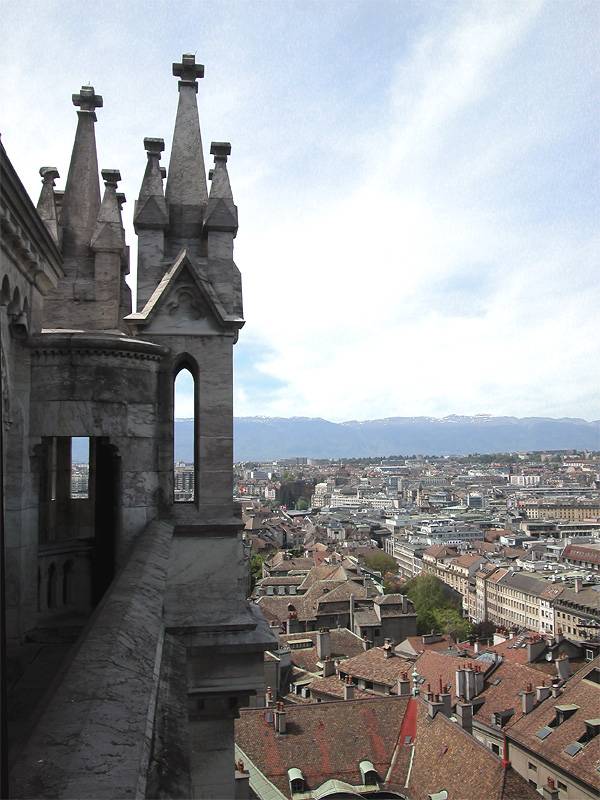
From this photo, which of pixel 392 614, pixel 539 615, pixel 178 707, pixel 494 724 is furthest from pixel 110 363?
pixel 539 615

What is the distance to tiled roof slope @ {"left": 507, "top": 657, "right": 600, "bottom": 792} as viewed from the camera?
29.6m

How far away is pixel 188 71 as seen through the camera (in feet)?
41.8

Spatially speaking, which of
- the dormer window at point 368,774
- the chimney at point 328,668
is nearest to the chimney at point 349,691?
the chimney at point 328,668

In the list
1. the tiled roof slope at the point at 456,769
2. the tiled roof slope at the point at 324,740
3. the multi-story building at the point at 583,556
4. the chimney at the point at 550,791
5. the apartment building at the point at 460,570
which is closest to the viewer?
the chimney at the point at 550,791

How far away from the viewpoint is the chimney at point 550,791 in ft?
89.2

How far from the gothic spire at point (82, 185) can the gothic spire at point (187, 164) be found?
1600 mm

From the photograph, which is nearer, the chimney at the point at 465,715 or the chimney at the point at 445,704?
the chimney at the point at 445,704

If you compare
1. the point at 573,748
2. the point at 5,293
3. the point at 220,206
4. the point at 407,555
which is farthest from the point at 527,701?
the point at 407,555

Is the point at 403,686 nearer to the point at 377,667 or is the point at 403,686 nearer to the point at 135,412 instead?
the point at 377,667

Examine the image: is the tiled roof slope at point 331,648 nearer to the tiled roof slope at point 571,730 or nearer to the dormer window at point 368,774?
the dormer window at point 368,774

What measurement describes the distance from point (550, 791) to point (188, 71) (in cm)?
2786

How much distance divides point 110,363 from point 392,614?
64945 mm

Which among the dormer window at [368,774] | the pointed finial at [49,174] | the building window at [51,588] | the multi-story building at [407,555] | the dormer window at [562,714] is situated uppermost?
the pointed finial at [49,174]

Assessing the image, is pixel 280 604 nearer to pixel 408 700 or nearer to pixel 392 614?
pixel 392 614
